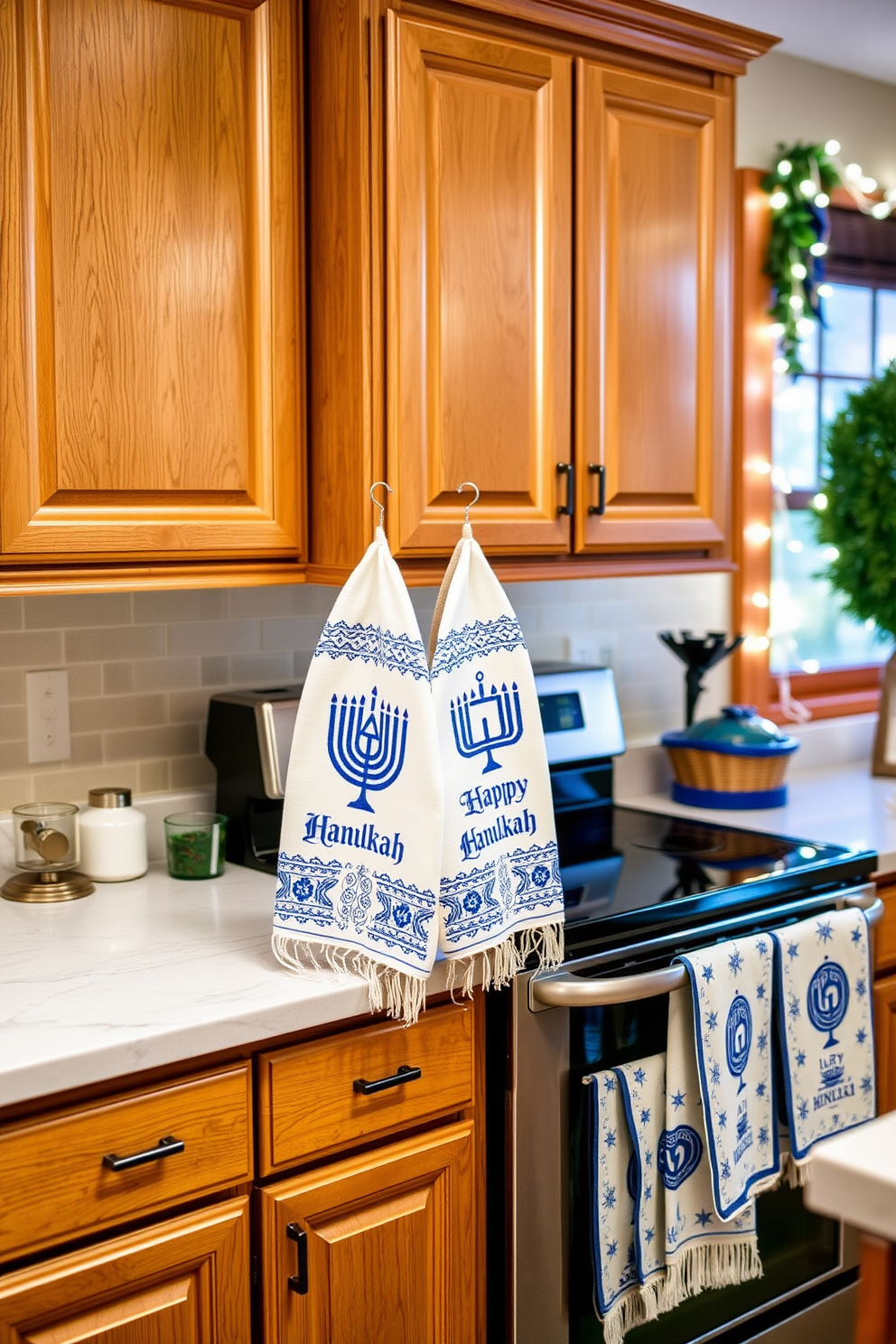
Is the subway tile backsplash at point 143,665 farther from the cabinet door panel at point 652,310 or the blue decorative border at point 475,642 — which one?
the blue decorative border at point 475,642

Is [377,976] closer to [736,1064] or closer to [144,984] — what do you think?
[144,984]

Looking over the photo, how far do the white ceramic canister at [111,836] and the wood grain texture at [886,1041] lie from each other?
1.31m

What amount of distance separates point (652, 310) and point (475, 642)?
33.0 inches

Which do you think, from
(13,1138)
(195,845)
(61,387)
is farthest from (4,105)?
(13,1138)

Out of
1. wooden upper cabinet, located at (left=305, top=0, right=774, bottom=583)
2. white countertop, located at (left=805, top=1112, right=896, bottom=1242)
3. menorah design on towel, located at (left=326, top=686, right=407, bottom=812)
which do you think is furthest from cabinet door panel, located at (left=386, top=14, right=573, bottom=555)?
white countertop, located at (left=805, top=1112, right=896, bottom=1242)

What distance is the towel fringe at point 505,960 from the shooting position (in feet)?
5.70

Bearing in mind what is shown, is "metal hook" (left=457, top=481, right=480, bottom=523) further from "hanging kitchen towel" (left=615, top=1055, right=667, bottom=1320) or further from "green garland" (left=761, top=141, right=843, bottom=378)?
"green garland" (left=761, top=141, right=843, bottom=378)

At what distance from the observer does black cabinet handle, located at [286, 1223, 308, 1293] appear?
1617 millimetres

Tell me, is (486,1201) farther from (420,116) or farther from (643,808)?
(420,116)

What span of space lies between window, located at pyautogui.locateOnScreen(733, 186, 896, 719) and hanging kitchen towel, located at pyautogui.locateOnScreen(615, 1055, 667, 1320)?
141cm

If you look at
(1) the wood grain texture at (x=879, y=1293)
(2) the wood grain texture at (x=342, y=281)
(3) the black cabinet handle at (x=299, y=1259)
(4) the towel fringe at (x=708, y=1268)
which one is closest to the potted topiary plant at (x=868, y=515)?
(4) the towel fringe at (x=708, y=1268)

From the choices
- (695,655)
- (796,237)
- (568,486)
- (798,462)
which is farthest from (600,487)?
(798,462)

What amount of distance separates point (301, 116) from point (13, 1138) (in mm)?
1466

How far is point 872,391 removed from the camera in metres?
2.99
